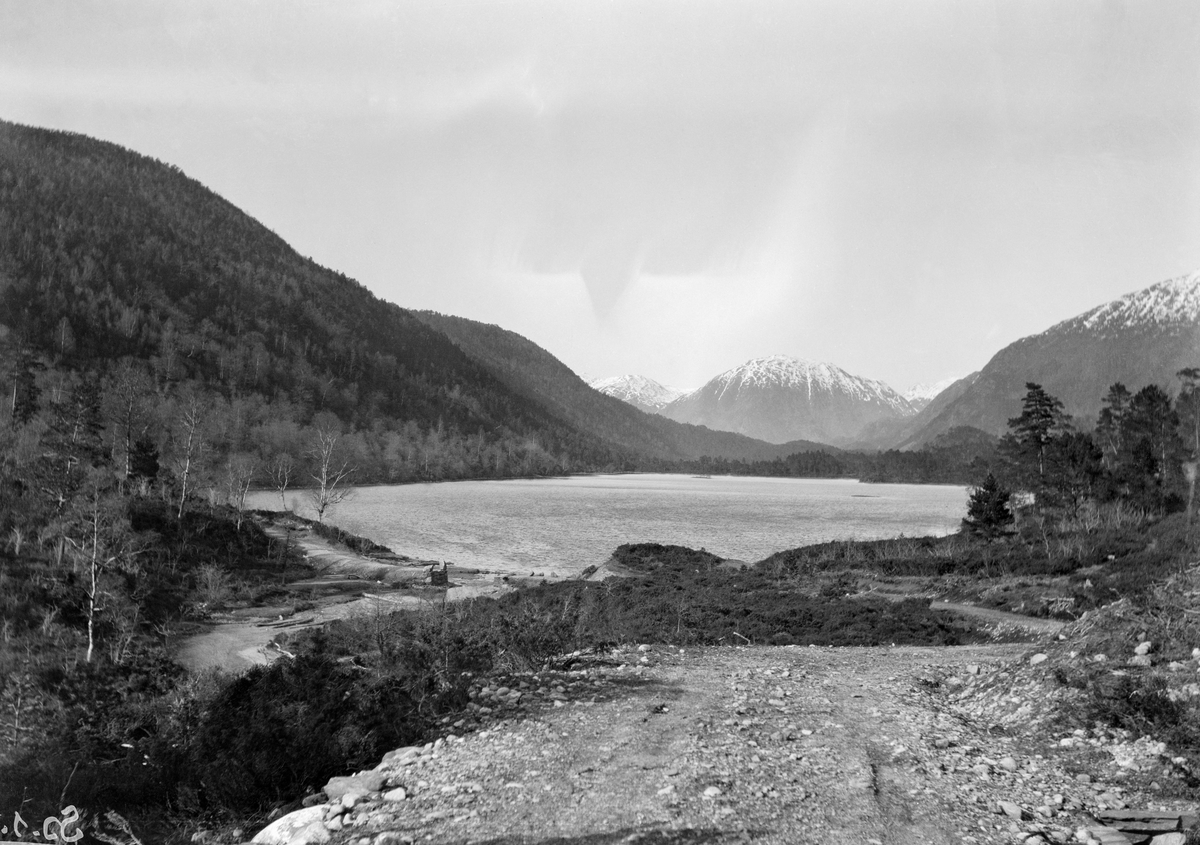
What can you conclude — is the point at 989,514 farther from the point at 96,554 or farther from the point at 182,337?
the point at 182,337

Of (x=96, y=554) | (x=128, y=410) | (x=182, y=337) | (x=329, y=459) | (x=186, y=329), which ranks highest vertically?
(x=186, y=329)

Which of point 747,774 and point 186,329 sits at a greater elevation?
point 186,329

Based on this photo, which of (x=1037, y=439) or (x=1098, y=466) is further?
(x=1037, y=439)

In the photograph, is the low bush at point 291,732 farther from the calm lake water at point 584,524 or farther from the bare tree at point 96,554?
the calm lake water at point 584,524

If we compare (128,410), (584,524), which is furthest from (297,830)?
(584,524)

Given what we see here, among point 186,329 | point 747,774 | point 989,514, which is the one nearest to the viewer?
point 747,774

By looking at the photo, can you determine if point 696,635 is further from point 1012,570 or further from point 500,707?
point 1012,570

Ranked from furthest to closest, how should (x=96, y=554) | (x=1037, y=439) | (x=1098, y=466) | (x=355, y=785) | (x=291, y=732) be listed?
(x=1037, y=439) < (x=1098, y=466) < (x=96, y=554) < (x=291, y=732) < (x=355, y=785)
